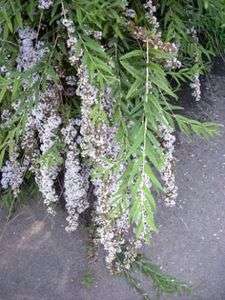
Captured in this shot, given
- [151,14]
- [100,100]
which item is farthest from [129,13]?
[100,100]

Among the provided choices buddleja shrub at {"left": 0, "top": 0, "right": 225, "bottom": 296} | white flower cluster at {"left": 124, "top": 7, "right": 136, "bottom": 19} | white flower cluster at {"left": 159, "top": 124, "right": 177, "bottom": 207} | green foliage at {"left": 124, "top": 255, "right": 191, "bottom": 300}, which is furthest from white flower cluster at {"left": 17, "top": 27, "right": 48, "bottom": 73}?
green foliage at {"left": 124, "top": 255, "right": 191, "bottom": 300}

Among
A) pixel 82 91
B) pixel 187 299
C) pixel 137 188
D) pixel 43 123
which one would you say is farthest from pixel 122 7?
pixel 187 299

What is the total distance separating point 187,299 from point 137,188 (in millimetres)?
758

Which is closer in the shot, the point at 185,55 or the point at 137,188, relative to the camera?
the point at 137,188

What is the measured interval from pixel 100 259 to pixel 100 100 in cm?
71

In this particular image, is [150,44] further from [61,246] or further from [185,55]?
[61,246]

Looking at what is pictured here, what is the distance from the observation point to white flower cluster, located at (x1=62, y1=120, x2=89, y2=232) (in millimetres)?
1699

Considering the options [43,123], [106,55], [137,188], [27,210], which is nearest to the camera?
[137,188]

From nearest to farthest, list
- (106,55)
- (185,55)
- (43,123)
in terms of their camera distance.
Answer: (106,55), (43,123), (185,55)

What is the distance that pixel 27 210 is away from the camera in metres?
2.02

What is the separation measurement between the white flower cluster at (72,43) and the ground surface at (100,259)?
27.3 inches

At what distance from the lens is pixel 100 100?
1519 mm

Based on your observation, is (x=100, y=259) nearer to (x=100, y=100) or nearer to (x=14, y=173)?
(x=14, y=173)

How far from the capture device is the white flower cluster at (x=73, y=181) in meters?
1.70
